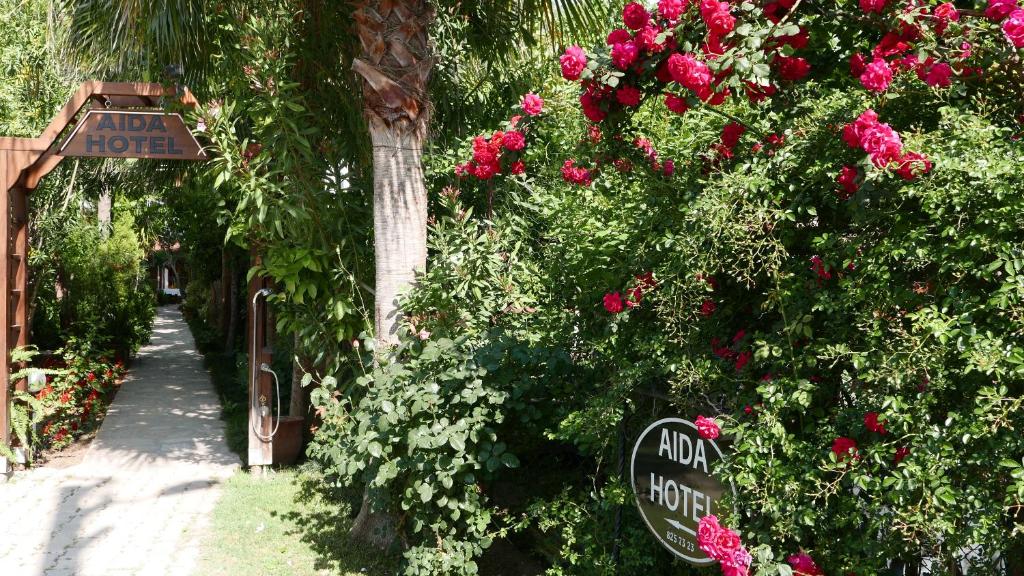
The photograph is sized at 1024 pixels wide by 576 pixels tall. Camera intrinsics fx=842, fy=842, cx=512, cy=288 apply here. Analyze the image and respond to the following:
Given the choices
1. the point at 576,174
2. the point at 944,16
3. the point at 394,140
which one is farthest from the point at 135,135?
the point at 944,16

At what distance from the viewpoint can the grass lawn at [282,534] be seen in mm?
5512

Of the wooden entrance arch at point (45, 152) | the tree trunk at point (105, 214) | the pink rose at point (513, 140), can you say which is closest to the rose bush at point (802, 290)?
the pink rose at point (513, 140)

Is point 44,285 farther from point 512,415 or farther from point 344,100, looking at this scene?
point 512,415

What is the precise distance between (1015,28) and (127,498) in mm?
7441

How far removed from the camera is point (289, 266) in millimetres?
6238

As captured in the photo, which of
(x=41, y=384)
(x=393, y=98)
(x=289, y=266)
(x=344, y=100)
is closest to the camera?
(x=393, y=98)

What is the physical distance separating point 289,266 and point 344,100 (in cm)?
147

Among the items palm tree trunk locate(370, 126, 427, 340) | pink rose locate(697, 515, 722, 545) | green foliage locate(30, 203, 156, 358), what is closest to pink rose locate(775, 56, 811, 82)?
pink rose locate(697, 515, 722, 545)

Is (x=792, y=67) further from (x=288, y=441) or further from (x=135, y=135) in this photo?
(x=288, y=441)

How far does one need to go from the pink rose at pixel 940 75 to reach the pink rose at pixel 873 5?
312mm

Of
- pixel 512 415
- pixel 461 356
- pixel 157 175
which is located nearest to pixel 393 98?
pixel 461 356

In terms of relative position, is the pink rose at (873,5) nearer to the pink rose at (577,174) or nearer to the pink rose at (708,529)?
the pink rose at (577,174)

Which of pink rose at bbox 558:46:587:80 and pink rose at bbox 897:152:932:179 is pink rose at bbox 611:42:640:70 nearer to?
pink rose at bbox 558:46:587:80

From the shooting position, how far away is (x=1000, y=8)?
2.46m
